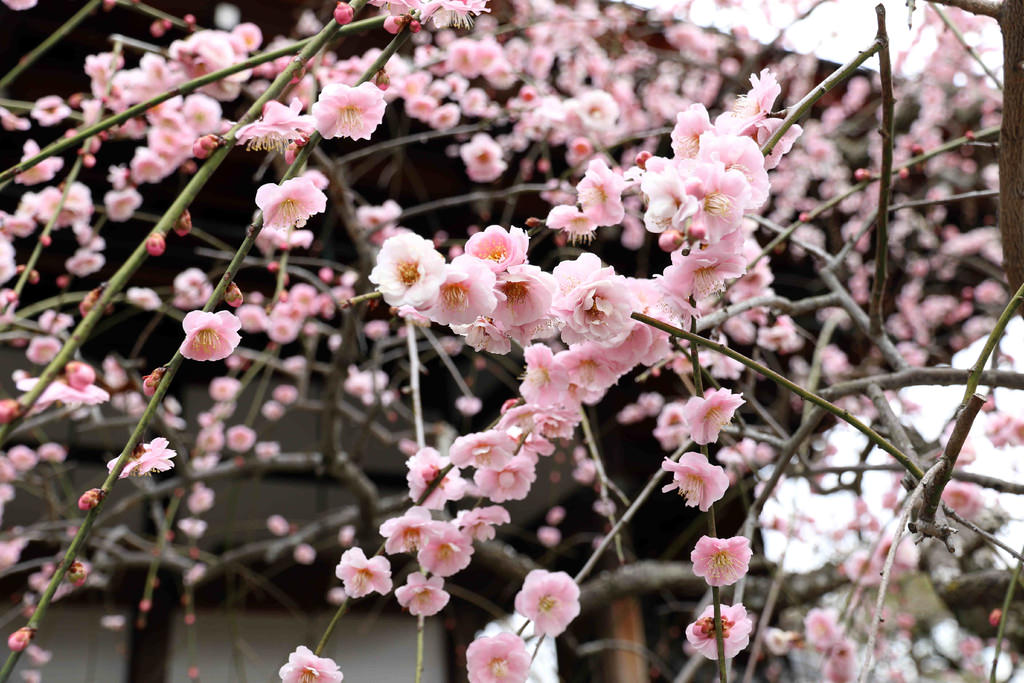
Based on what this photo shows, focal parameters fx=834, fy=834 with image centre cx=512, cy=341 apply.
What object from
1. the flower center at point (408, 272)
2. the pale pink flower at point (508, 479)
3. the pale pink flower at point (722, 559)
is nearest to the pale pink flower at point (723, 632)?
the pale pink flower at point (722, 559)

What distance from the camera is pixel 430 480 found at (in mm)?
1109

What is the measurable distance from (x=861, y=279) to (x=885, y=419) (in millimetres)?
2933

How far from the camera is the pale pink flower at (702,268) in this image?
2.81 ft

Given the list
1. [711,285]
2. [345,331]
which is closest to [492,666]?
[711,285]

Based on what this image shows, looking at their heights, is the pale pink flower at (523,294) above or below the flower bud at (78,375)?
above

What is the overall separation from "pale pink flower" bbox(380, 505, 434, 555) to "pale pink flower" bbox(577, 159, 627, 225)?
439 millimetres

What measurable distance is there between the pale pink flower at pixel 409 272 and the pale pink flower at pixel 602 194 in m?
0.28

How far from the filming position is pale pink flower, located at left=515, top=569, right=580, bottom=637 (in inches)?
43.5

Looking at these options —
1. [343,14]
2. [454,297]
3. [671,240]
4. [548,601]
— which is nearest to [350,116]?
[343,14]

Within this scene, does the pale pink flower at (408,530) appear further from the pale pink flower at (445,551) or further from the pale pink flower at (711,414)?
the pale pink flower at (711,414)

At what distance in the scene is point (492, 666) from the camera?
1048 millimetres

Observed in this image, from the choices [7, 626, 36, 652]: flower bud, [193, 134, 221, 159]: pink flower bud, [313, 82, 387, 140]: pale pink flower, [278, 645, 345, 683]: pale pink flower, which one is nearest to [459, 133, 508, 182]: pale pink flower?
[313, 82, 387, 140]: pale pink flower

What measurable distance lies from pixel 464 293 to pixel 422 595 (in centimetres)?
51

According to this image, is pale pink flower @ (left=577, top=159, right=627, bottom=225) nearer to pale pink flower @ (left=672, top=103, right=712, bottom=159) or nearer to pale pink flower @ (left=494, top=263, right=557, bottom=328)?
pale pink flower @ (left=672, top=103, right=712, bottom=159)
